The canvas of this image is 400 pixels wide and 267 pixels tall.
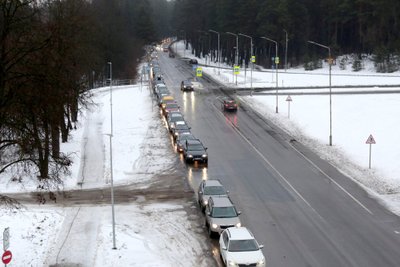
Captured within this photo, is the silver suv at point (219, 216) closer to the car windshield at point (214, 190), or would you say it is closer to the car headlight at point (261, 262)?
the car windshield at point (214, 190)

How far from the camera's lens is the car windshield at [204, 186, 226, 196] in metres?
30.1

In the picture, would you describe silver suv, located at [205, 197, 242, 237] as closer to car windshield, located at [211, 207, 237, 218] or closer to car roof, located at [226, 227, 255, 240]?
car windshield, located at [211, 207, 237, 218]

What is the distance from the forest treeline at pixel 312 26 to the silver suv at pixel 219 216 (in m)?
80.4

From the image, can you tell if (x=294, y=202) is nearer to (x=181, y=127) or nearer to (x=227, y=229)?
(x=227, y=229)

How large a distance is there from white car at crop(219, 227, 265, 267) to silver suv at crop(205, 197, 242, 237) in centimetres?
190

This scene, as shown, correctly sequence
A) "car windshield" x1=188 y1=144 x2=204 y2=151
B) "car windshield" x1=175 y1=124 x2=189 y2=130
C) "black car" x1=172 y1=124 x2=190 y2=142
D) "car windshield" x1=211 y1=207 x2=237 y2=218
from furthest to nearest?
"car windshield" x1=175 y1=124 x2=189 y2=130 → "black car" x1=172 y1=124 x2=190 y2=142 → "car windshield" x1=188 y1=144 x2=204 y2=151 → "car windshield" x1=211 y1=207 x2=237 y2=218

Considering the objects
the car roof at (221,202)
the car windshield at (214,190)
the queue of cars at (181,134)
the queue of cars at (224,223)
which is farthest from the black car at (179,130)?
the car roof at (221,202)

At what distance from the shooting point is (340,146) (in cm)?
4578

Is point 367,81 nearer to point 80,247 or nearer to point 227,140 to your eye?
point 227,140

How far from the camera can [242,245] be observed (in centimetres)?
2225

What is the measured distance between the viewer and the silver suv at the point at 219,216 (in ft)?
84.2

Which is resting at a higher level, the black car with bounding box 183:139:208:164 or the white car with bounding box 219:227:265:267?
the black car with bounding box 183:139:208:164

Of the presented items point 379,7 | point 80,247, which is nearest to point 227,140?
point 80,247

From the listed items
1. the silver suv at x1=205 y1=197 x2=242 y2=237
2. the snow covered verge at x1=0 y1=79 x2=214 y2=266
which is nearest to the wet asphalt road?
the silver suv at x1=205 y1=197 x2=242 y2=237
